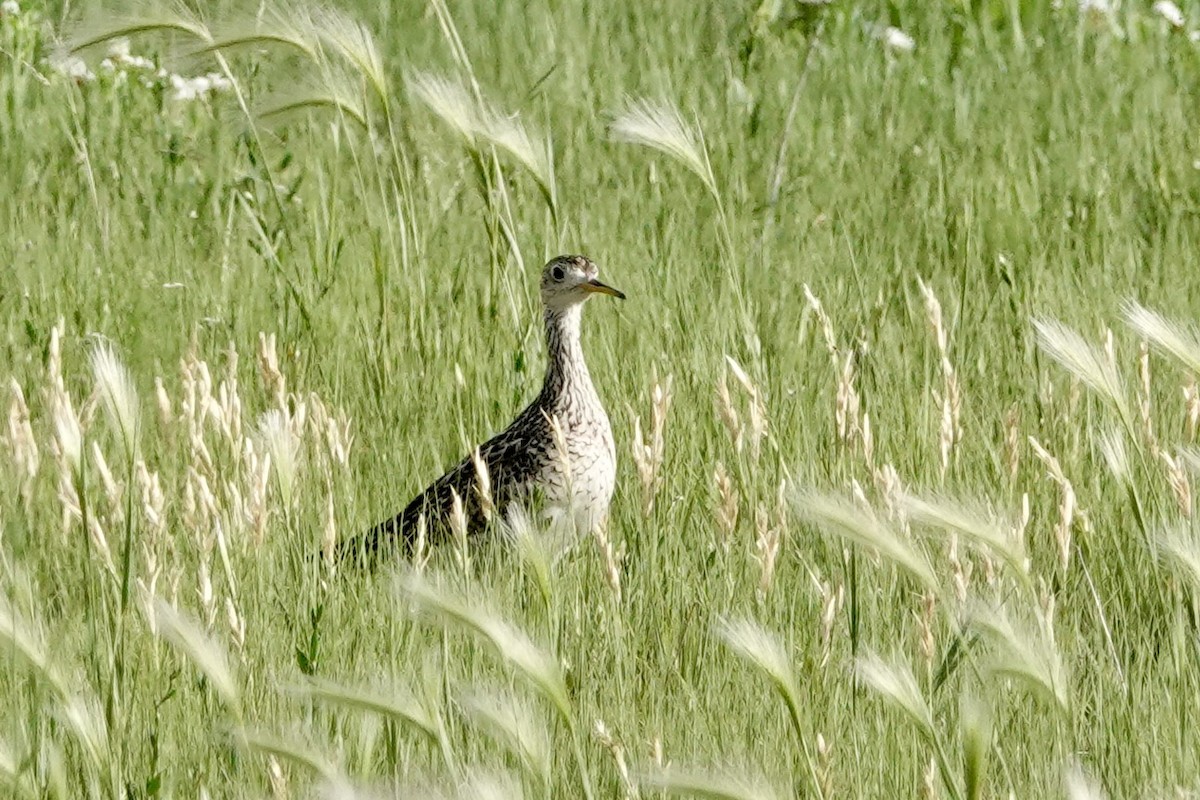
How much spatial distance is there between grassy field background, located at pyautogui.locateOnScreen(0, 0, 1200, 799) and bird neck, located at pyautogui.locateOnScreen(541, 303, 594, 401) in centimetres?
8

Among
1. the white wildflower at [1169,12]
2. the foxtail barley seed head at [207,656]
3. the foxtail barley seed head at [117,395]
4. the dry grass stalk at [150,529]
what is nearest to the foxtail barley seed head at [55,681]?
the foxtail barley seed head at [207,656]

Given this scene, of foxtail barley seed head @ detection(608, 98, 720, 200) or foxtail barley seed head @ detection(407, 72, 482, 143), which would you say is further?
foxtail barley seed head @ detection(407, 72, 482, 143)

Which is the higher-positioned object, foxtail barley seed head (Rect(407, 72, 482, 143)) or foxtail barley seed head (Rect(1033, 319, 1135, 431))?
foxtail barley seed head (Rect(407, 72, 482, 143))

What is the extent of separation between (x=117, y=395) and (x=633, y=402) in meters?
2.34

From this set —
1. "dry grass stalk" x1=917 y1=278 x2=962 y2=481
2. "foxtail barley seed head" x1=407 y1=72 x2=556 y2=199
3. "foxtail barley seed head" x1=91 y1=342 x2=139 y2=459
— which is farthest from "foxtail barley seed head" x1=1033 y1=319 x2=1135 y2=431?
"foxtail barley seed head" x1=407 y1=72 x2=556 y2=199

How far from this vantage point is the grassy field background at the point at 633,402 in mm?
2721

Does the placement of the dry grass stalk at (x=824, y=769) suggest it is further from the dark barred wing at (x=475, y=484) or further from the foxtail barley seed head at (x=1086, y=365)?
the dark barred wing at (x=475, y=484)

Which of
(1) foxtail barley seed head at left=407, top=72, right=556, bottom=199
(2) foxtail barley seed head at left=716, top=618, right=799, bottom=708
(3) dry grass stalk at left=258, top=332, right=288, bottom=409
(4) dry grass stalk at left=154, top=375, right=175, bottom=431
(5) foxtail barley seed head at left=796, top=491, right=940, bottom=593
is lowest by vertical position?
(2) foxtail barley seed head at left=716, top=618, right=799, bottom=708

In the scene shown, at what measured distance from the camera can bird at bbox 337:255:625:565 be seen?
160 inches

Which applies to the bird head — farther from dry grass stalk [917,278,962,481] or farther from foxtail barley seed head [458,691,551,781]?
foxtail barley seed head [458,691,551,781]

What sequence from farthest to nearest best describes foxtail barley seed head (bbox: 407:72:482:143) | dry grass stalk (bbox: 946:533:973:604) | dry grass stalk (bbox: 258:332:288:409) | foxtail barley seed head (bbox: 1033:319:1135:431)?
foxtail barley seed head (bbox: 407:72:482:143) < dry grass stalk (bbox: 258:332:288:409) < dry grass stalk (bbox: 946:533:973:604) < foxtail barley seed head (bbox: 1033:319:1135:431)

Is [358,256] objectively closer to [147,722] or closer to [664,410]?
[664,410]

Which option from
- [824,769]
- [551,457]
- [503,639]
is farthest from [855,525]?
[551,457]

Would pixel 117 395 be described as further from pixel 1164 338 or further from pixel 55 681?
pixel 1164 338
